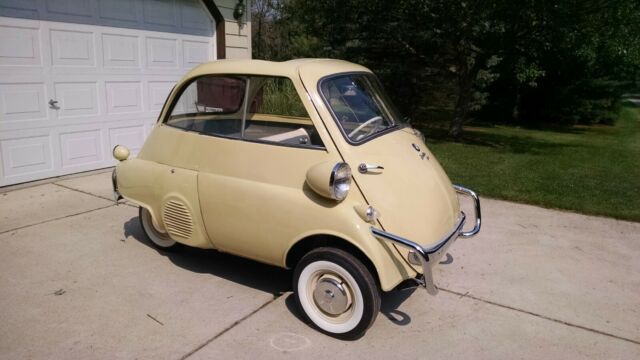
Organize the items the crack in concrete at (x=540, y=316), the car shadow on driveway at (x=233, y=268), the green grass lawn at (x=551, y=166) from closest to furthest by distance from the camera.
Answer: the crack in concrete at (x=540, y=316) < the car shadow on driveway at (x=233, y=268) < the green grass lawn at (x=551, y=166)

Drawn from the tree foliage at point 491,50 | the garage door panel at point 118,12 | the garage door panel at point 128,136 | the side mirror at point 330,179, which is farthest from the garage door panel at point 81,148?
the tree foliage at point 491,50

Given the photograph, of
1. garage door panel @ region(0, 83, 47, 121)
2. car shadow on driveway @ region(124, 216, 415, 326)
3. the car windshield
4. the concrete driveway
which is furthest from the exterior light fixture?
the car windshield

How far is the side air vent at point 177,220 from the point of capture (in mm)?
3924

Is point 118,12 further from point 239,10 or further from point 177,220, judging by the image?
point 177,220

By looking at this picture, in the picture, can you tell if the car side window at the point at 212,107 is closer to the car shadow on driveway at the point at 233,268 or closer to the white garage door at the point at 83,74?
the car shadow on driveway at the point at 233,268

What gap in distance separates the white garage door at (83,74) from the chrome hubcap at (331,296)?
4.87m

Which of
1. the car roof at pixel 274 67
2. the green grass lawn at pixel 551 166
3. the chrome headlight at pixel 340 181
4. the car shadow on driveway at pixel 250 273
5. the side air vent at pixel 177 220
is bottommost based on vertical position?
the car shadow on driveway at pixel 250 273

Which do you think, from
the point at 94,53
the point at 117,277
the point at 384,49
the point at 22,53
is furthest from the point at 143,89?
the point at 384,49

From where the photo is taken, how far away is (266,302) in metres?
3.76

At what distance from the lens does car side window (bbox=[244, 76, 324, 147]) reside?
3639 mm

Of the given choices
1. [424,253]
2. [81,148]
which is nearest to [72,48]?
[81,148]

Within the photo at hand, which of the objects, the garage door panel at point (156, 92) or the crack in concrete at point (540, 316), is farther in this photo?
the garage door panel at point (156, 92)

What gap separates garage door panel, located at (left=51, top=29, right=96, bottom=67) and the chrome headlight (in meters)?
5.13

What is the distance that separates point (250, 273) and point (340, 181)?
4.90 feet
